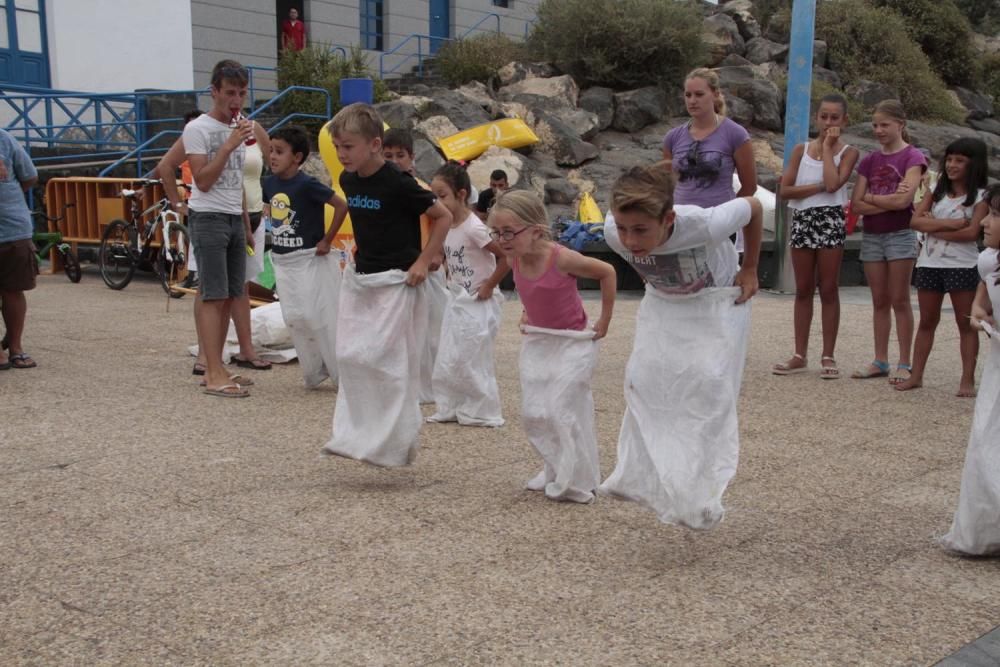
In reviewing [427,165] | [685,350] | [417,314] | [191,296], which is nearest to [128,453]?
[417,314]

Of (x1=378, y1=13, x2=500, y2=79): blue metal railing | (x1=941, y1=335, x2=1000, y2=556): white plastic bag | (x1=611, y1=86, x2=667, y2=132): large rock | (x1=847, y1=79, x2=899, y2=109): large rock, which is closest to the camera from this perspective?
(x1=941, y1=335, x2=1000, y2=556): white plastic bag

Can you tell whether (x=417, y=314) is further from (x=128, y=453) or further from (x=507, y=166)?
(x=507, y=166)

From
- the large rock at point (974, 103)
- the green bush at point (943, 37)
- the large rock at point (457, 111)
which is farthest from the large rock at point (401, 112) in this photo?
the green bush at point (943, 37)

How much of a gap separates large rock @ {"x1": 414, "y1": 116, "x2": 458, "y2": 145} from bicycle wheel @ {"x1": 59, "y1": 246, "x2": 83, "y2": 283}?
21.9 feet

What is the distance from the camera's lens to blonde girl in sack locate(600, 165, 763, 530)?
11.9 ft

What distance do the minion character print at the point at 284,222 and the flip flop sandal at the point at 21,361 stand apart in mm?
2059

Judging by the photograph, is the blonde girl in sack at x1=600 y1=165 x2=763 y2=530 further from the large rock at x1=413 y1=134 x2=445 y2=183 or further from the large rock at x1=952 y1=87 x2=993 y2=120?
the large rock at x1=952 y1=87 x2=993 y2=120

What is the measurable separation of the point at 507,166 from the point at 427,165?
1.30 meters

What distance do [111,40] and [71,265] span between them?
7260mm

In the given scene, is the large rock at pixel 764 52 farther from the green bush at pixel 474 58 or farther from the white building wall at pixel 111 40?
the white building wall at pixel 111 40

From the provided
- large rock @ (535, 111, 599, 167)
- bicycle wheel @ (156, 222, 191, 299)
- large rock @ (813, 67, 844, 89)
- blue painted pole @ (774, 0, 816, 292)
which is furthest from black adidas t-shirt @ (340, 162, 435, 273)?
large rock @ (813, 67, 844, 89)

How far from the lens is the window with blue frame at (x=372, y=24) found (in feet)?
85.1

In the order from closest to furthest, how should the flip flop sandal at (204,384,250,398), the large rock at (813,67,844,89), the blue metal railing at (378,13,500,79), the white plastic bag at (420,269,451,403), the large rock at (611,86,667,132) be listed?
the white plastic bag at (420,269,451,403)
the flip flop sandal at (204,384,250,398)
the large rock at (611,86,667,132)
the blue metal railing at (378,13,500,79)
the large rock at (813,67,844,89)

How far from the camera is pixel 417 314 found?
488 centimetres
